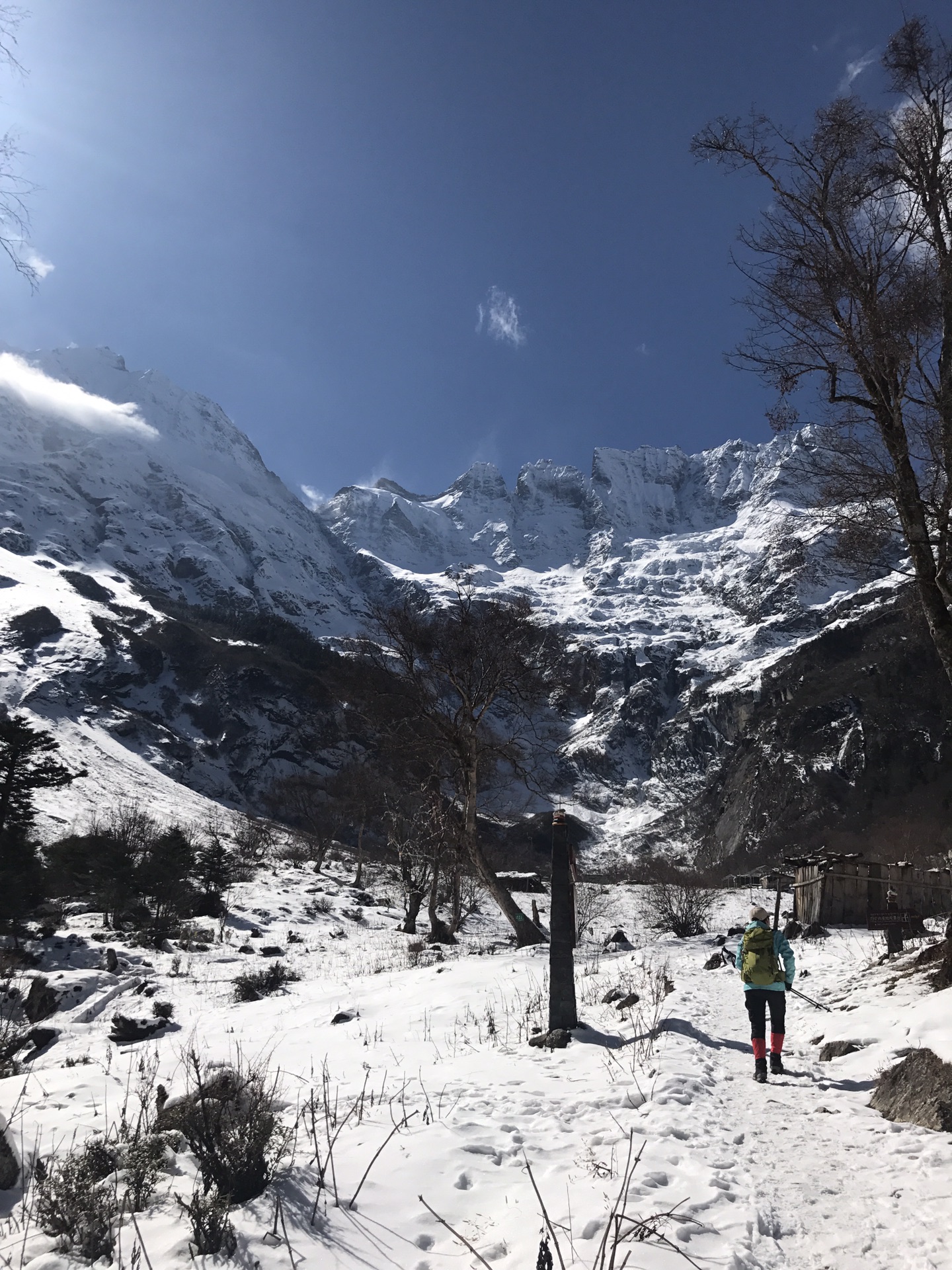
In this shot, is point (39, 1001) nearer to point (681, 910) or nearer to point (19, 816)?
point (19, 816)

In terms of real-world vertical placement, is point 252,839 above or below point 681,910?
above

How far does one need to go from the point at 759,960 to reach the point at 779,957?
10.9 inches

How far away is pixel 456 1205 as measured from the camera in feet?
11.9

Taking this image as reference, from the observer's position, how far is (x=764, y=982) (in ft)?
22.4

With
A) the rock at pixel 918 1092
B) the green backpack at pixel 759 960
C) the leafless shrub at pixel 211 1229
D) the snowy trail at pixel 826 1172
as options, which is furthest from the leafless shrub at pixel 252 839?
the leafless shrub at pixel 211 1229

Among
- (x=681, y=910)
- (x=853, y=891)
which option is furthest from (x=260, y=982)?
(x=853, y=891)

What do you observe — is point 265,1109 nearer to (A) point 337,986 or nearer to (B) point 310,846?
(A) point 337,986

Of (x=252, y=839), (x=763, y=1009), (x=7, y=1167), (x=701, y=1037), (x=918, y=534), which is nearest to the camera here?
(x=7, y=1167)

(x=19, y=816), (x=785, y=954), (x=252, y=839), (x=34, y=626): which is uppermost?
(x=34, y=626)

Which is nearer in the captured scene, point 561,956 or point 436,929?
point 561,956

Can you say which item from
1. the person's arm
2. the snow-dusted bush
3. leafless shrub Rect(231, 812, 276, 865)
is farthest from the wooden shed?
leafless shrub Rect(231, 812, 276, 865)

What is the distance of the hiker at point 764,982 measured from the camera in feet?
20.9

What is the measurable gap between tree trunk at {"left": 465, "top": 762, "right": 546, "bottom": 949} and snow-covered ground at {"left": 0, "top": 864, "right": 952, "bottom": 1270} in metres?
2.02

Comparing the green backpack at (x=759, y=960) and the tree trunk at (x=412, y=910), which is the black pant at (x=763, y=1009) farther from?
the tree trunk at (x=412, y=910)
